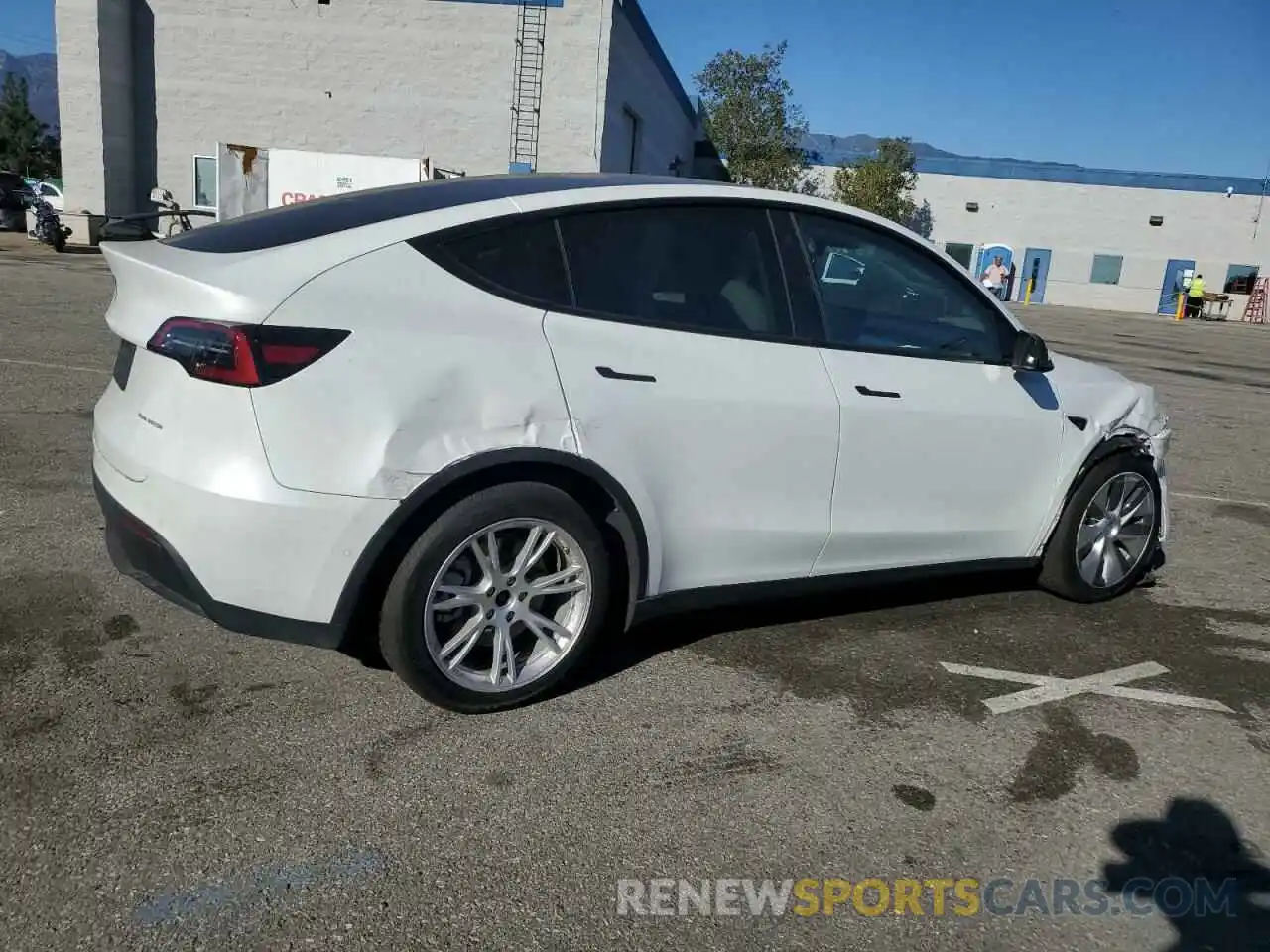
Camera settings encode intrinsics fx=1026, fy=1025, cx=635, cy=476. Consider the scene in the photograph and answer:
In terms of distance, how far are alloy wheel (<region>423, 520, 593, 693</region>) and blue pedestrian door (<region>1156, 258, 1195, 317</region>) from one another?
47.5 metres

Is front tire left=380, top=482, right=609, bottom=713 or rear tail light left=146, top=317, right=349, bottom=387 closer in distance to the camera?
rear tail light left=146, top=317, right=349, bottom=387

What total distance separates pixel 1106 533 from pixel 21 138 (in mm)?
71884

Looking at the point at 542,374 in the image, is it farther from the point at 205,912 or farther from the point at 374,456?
the point at 205,912

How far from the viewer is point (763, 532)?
3.65 meters

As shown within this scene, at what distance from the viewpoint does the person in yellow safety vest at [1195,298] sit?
42688 millimetres

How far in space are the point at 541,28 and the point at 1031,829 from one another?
2744cm

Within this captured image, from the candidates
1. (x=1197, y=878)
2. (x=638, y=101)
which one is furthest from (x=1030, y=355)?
(x=638, y=101)

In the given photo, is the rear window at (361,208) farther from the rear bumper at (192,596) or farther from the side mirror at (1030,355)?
the side mirror at (1030,355)

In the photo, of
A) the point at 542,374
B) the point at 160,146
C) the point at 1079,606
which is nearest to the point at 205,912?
the point at 542,374

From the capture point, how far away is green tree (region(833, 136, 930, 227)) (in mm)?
42656

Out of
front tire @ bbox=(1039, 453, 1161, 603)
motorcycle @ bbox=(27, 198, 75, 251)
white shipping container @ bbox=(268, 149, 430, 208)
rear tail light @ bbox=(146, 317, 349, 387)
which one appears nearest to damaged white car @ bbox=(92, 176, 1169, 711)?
rear tail light @ bbox=(146, 317, 349, 387)

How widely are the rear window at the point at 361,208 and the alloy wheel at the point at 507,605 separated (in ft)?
3.47

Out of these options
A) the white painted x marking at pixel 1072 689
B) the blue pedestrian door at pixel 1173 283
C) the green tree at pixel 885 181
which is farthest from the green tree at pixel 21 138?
the white painted x marking at pixel 1072 689

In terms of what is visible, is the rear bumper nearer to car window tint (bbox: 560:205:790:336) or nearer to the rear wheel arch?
the rear wheel arch
